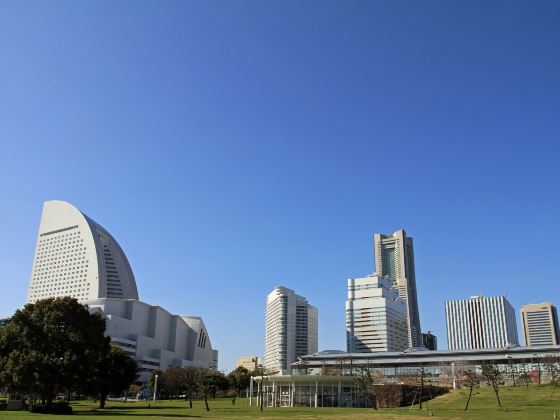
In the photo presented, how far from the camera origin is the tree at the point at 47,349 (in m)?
48.1

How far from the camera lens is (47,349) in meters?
49.9

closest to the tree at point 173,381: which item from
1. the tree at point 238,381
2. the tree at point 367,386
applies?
the tree at point 238,381

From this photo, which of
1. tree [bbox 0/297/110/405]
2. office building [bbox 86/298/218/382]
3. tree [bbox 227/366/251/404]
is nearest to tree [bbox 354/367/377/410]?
tree [bbox 0/297/110/405]

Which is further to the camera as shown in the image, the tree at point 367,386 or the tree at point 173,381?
the tree at point 173,381

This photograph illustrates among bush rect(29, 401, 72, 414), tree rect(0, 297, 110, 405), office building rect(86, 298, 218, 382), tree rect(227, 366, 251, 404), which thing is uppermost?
office building rect(86, 298, 218, 382)

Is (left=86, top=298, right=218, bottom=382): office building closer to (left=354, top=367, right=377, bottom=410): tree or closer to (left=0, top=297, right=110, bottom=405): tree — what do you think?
(left=354, top=367, right=377, bottom=410): tree

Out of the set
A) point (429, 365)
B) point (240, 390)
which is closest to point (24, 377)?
point (240, 390)

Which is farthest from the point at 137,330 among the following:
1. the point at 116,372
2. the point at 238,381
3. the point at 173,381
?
the point at 116,372

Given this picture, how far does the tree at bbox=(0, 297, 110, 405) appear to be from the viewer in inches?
1893

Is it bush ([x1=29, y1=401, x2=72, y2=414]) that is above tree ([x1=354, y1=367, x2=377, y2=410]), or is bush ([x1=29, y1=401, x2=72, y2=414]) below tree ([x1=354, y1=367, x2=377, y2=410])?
below

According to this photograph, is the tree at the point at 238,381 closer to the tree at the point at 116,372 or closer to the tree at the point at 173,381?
the tree at the point at 173,381

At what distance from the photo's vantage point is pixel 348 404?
7812 cm

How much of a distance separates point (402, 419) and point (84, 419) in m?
26.0

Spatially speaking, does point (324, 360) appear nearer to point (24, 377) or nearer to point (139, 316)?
point (139, 316)
